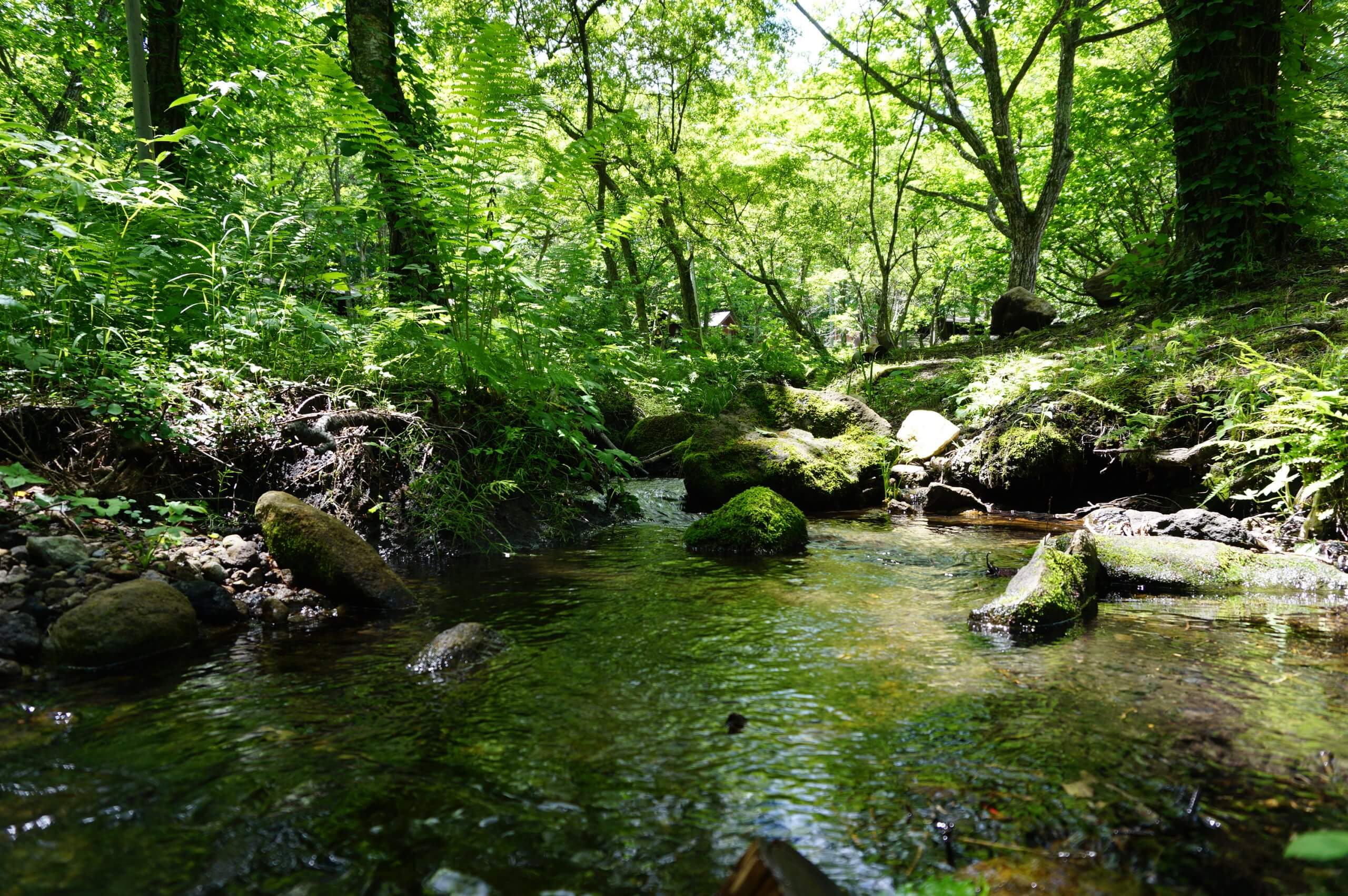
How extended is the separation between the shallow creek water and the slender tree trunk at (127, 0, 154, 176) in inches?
189

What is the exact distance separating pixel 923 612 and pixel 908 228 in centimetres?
2455

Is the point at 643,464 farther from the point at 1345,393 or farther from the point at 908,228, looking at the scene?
the point at 908,228

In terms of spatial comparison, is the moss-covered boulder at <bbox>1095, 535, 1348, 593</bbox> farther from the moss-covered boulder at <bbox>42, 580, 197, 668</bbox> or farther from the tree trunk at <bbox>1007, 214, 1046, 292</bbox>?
the tree trunk at <bbox>1007, 214, 1046, 292</bbox>

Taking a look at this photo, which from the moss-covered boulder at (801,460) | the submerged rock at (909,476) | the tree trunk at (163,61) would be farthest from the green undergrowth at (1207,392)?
the tree trunk at (163,61)

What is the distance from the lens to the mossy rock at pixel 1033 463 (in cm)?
748

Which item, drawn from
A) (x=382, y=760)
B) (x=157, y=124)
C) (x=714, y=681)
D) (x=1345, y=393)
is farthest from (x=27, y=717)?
(x=157, y=124)

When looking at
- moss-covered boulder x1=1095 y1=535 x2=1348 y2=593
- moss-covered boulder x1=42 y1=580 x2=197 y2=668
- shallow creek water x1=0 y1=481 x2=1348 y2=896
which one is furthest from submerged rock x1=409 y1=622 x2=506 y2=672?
moss-covered boulder x1=1095 y1=535 x2=1348 y2=593

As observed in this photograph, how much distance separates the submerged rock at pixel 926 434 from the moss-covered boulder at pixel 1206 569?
4450mm

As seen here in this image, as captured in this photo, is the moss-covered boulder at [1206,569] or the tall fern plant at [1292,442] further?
the tall fern plant at [1292,442]

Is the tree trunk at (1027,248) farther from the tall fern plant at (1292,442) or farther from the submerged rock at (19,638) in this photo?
the submerged rock at (19,638)

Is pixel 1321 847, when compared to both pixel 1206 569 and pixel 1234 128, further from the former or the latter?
pixel 1234 128

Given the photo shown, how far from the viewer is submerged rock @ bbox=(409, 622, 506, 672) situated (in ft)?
10.5

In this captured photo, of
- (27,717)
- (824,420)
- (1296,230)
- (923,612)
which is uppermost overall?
(1296,230)

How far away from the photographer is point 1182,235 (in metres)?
9.77
